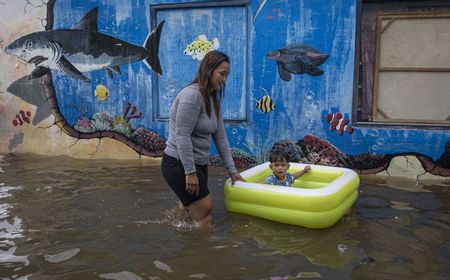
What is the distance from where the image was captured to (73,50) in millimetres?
7578

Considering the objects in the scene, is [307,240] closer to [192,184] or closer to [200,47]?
[192,184]

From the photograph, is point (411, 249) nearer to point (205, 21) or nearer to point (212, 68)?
point (212, 68)

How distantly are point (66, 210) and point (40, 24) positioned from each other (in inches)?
164

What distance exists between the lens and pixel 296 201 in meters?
4.05

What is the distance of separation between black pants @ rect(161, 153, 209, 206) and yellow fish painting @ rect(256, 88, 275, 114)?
3.01 metres

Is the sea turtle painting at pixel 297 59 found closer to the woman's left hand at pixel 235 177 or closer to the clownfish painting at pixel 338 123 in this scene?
the clownfish painting at pixel 338 123

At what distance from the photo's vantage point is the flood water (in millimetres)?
3334

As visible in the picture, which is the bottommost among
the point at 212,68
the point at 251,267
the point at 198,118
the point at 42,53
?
the point at 251,267

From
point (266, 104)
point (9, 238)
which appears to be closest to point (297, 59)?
point (266, 104)

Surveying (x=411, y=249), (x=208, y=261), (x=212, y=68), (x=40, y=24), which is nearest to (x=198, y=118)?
(x=212, y=68)

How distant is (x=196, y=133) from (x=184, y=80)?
11.4 ft

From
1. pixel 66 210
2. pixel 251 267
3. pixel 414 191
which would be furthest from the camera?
pixel 414 191

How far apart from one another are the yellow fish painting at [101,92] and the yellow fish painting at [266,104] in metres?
2.60

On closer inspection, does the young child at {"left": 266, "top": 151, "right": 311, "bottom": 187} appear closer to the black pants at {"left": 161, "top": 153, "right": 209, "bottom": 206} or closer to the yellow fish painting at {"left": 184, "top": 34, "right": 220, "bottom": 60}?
the black pants at {"left": 161, "top": 153, "right": 209, "bottom": 206}
